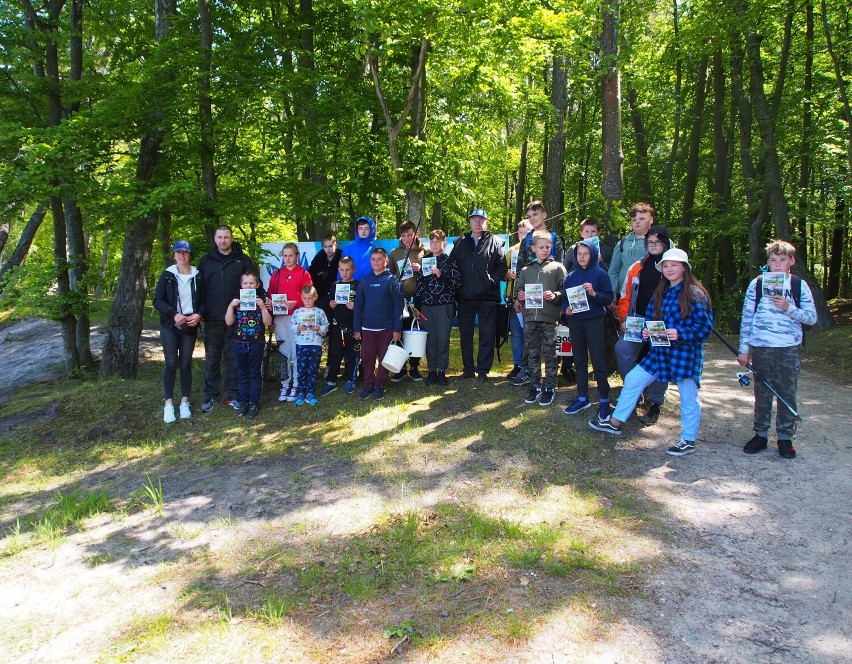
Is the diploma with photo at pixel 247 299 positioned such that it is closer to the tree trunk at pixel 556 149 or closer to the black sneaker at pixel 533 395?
the black sneaker at pixel 533 395

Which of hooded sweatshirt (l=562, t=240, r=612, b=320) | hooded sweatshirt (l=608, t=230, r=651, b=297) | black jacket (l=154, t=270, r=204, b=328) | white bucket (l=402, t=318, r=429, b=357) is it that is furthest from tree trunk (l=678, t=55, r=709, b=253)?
black jacket (l=154, t=270, r=204, b=328)

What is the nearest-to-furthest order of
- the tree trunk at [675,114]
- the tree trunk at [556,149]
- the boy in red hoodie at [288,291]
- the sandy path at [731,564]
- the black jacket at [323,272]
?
the sandy path at [731,564]
the boy in red hoodie at [288,291]
the black jacket at [323,272]
the tree trunk at [556,149]
the tree trunk at [675,114]

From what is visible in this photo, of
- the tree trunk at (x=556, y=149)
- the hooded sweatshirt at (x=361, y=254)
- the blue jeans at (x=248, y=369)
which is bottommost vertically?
the blue jeans at (x=248, y=369)

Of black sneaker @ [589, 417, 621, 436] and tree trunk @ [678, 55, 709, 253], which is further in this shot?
tree trunk @ [678, 55, 709, 253]

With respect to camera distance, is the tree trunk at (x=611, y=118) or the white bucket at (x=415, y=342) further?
the tree trunk at (x=611, y=118)

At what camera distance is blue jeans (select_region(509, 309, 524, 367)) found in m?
7.72

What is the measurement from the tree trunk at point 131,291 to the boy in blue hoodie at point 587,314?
6823 millimetres

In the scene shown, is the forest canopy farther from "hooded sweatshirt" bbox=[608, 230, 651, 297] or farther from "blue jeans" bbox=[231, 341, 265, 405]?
"blue jeans" bbox=[231, 341, 265, 405]

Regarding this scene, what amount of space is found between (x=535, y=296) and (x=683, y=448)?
229 centimetres

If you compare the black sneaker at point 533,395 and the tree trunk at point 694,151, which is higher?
the tree trunk at point 694,151

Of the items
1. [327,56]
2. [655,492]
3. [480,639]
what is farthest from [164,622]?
[327,56]

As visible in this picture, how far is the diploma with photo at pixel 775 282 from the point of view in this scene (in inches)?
203

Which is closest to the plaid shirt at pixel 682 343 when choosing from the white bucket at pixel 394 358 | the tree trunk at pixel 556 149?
the white bucket at pixel 394 358

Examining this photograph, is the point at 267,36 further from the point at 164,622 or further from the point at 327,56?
the point at 164,622
